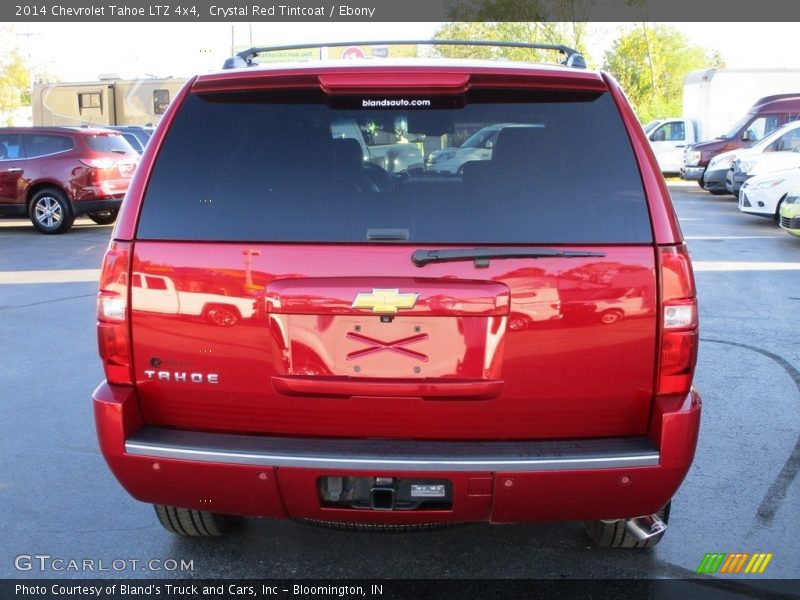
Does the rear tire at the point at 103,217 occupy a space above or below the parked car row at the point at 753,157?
below

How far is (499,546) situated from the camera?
372 cm

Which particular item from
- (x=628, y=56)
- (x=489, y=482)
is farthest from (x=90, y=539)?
(x=628, y=56)

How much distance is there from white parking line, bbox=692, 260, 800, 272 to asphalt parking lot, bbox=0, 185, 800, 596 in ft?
11.0

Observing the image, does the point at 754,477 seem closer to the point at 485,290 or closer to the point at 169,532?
the point at 485,290

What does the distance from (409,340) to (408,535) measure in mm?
1353

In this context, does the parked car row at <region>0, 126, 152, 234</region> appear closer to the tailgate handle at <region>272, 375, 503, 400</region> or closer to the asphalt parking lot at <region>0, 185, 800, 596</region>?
the asphalt parking lot at <region>0, 185, 800, 596</region>

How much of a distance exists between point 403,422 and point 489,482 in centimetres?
34

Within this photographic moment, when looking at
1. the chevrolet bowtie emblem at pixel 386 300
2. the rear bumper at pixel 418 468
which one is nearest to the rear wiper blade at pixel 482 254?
the chevrolet bowtie emblem at pixel 386 300

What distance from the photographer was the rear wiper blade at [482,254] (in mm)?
2783

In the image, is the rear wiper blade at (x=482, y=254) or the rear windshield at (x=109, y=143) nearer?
the rear wiper blade at (x=482, y=254)

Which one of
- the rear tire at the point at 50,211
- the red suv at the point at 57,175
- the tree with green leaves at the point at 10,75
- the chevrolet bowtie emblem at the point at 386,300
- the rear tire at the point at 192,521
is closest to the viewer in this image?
the chevrolet bowtie emblem at the point at 386,300

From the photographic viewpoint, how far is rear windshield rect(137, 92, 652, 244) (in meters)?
2.86

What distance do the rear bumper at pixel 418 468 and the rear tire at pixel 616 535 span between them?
1.65 ft

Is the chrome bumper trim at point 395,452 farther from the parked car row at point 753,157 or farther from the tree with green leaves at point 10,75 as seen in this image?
the tree with green leaves at point 10,75
